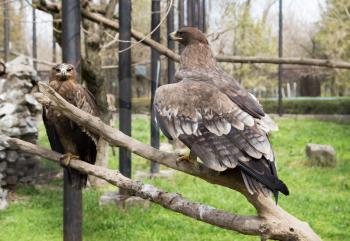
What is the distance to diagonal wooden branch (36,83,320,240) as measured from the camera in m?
2.20

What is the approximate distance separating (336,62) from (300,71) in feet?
72.0

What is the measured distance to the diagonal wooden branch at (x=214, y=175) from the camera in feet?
7.22

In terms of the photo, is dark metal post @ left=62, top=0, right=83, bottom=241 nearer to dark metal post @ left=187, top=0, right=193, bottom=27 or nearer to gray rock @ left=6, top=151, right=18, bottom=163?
gray rock @ left=6, top=151, right=18, bottom=163

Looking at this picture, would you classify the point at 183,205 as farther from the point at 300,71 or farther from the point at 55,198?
the point at 300,71

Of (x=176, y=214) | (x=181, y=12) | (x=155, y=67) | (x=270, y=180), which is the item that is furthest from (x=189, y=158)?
(x=181, y=12)

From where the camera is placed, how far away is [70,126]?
3354 millimetres

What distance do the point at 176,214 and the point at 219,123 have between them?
162 inches

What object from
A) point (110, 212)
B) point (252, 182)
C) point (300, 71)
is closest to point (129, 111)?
point (110, 212)

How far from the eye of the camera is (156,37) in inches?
290

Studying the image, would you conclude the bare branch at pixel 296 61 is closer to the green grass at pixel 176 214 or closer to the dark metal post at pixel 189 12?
the green grass at pixel 176 214

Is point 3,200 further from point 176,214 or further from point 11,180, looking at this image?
point 176,214

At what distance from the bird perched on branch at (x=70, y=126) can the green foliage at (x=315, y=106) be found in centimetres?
1675

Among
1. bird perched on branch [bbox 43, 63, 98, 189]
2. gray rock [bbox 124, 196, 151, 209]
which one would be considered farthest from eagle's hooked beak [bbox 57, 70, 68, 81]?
A: gray rock [bbox 124, 196, 151, 209]

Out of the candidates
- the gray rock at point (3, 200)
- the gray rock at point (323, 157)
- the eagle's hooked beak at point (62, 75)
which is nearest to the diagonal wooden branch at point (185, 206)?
the eagle's hooked beak at point (62, 75)
